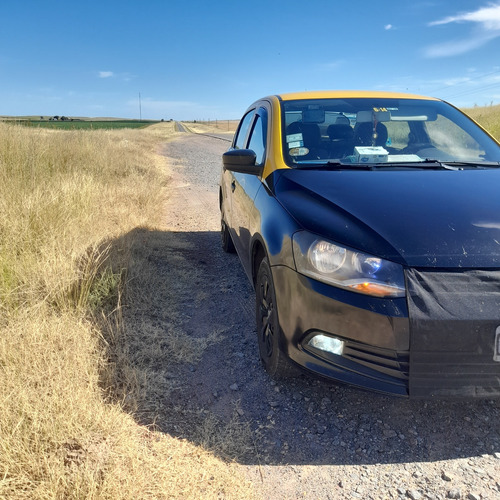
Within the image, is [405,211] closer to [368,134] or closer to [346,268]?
[346,268]

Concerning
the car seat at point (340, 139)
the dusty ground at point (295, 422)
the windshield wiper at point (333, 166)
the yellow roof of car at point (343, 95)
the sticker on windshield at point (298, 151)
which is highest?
the yellow roof of car at point (343, 95)

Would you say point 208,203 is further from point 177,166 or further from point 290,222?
point 177,166

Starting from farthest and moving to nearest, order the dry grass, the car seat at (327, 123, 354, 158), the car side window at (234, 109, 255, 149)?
the dry grass
the car side window at (234, 109, 255, 149)
the car seat at (327, 123, 354, 158)

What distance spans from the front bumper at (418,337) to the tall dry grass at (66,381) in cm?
82

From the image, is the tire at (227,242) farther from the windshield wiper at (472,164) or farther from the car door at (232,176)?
the windshield wiper at (472,164)

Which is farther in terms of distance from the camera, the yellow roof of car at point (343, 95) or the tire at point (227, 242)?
the tire at point (227, 242)

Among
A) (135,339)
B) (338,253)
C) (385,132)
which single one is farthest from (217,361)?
(385,132)

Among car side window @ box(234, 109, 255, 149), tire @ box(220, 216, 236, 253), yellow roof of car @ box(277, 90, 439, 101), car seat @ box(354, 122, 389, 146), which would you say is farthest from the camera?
tire @ box(220, 216, 236, 253)

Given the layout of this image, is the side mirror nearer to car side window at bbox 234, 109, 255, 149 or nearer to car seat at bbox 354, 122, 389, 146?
car seat at bbox 354, 122, 389, 146

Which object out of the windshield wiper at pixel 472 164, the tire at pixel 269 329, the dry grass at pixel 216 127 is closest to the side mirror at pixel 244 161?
the tire at pixel 269 329

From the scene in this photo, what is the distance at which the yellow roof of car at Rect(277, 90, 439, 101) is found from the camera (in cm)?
386

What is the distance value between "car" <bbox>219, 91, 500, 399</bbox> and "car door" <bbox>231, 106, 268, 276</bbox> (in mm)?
150

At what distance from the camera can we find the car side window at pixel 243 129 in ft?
15.4

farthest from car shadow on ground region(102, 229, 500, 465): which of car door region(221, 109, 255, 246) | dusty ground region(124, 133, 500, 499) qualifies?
car door region(221, 109, 255, 246)
